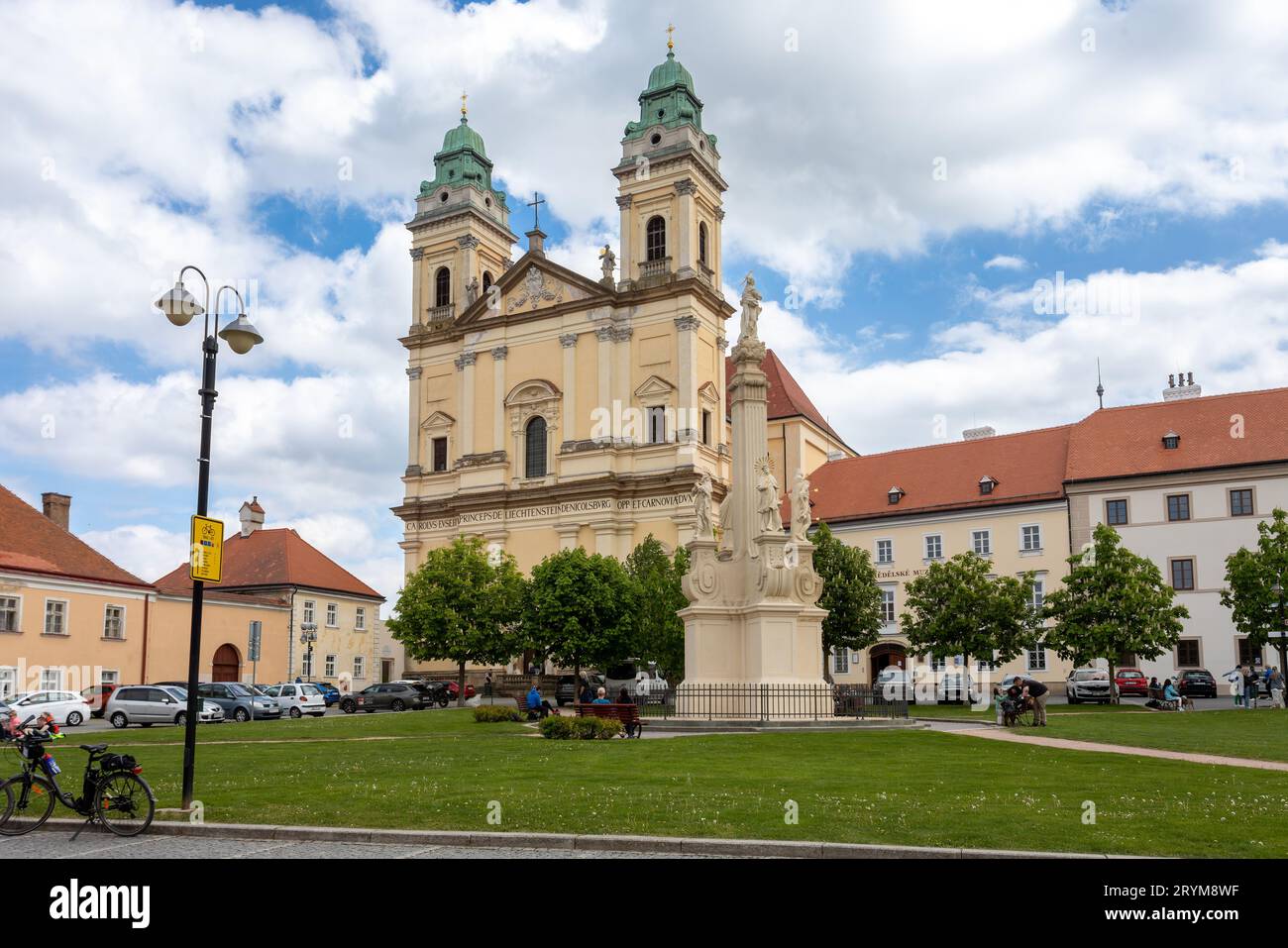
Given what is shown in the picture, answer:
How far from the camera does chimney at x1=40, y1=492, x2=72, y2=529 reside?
55.4 m

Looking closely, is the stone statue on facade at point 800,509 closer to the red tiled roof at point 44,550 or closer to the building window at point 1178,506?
the building window at point 1178,506

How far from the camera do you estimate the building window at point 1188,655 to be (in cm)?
5153

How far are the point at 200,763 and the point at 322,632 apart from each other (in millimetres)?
50827

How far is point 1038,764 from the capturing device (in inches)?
681

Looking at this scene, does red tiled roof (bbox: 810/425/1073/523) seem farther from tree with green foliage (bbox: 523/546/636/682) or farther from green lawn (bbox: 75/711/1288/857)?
green lawn (bbox: 75/711/1288/857)

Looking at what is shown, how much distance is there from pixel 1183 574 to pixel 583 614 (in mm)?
28147

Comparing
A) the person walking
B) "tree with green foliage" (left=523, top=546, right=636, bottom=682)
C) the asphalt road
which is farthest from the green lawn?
"tree with green foliage" (left=523, top=546, right=636, bottom=682)

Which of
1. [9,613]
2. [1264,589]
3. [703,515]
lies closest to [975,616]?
[1264,589]

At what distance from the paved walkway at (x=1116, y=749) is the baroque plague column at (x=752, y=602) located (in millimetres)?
4006

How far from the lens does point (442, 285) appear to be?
248ft

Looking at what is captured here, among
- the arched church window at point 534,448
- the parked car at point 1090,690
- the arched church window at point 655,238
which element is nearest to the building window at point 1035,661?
the parked car at point 1090,690

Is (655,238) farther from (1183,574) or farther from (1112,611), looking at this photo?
(1112,611)

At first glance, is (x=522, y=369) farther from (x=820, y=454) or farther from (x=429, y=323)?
(x=820, y=454)
